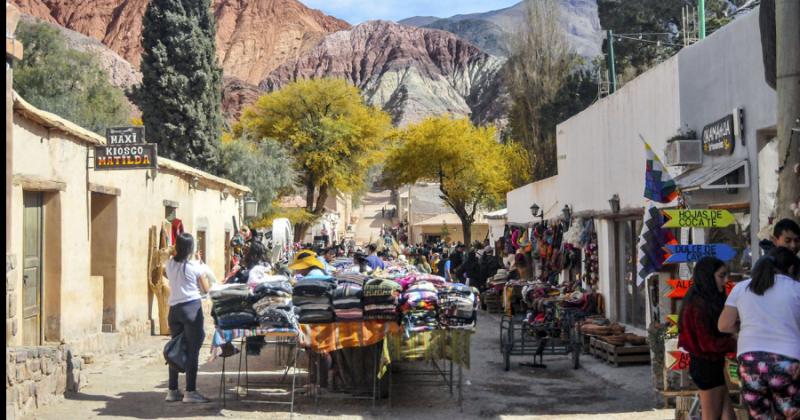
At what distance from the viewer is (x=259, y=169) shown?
3762cm

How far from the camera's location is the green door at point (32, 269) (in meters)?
11.5

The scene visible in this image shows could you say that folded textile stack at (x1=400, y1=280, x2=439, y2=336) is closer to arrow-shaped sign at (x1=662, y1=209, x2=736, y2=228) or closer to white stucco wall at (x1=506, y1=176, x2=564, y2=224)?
arrow-shaped sign at (x1=662, y1=209, x2=736, y2=228)

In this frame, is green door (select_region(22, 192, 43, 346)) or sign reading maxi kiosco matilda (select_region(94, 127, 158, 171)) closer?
green door (select_region(22, 192, 43, 346))

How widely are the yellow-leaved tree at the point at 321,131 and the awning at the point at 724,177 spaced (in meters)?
36.8

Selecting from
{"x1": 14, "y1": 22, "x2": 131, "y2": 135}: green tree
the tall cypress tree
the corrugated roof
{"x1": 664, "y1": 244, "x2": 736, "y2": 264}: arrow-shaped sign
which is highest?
{"x1": 14, "y1": 22, "x2": 131, "y2": 135}: green tree

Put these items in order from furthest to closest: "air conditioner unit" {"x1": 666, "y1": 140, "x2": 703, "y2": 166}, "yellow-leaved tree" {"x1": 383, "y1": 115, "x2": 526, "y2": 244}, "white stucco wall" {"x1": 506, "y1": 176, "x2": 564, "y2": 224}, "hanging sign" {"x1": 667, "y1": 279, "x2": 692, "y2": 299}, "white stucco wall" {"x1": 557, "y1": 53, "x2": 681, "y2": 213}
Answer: "yellow-leaved tree" {"x1": 383, "y1": 115, "x2": 526, "y2": 244} < "white stucco wall" {"x1": 506, "y1": 176, "x2": 564, "y2": 224} < "white stucco wall" {"x1": 557, "y1": 53, "x2": 681, "y2": 213} < "air conditioner unit" {"x1": 666, "y1": 140, "x2": 703, "y2": 166} < "hanging sign" {"x1": 667, "y1": 279, "x2": 692, "y2": 299}

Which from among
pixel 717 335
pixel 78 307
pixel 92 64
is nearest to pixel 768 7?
pixel 717 335

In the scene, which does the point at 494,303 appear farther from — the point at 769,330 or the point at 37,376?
the point at 769,330

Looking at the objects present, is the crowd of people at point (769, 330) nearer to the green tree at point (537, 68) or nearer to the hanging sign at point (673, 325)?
the hanging sign at point (673, 325)

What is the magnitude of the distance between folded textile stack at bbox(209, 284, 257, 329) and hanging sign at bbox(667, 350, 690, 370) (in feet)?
13.6

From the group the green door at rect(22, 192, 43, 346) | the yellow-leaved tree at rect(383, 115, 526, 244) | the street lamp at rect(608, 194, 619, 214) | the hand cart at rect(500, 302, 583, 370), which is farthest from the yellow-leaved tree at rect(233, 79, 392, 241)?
the green door at rect(22, 192, 43, 346)

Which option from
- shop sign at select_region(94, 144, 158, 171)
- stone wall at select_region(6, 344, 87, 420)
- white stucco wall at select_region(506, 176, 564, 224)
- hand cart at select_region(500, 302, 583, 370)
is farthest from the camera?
white stucco wall at select_region(506, 176, 564, 224)

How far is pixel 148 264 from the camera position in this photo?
54.5 feet

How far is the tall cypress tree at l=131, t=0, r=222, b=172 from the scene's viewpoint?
32.7 meters
